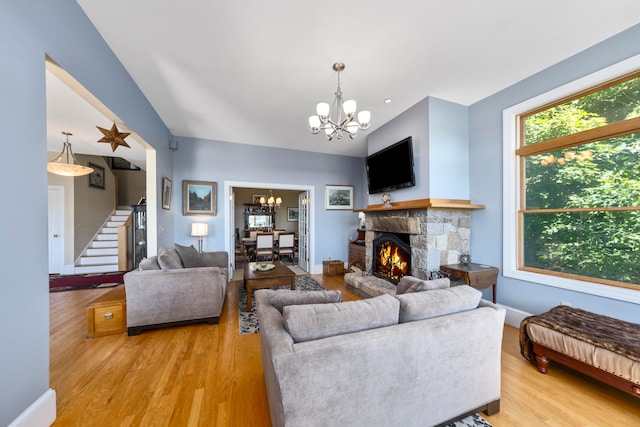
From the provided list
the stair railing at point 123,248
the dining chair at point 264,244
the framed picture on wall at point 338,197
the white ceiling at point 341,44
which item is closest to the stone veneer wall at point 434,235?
the white ceiling at point 341,44

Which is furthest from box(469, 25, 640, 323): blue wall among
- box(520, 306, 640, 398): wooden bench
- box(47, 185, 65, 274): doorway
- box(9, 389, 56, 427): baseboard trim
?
box(47, 185, 65, 274): doorway

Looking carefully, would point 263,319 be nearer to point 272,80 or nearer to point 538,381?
point 538,381

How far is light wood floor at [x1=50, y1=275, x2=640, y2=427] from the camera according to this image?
4.88 ft

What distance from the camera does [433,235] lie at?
3.05 metres

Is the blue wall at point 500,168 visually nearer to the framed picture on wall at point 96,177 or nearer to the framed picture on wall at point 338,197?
the framed picture on wall at point 338,197

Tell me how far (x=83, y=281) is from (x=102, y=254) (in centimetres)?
130

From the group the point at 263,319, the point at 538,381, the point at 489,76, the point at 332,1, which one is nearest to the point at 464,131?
the point at 489,76

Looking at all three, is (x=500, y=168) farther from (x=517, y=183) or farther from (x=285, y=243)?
(x=285, y=243)

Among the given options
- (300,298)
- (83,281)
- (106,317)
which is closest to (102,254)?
(83,281)

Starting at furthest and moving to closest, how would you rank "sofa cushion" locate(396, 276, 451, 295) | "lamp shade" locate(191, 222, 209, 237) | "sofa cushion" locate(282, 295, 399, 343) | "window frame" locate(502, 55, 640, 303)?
"lamp shade" locate(191, 222, 209, 237)
"window frame" locate(502, 55, 640, 303)
"sofa cushion" locate(396, 276, 451, 295)
"sofa cushion" locate(282, 295, 399, 343)

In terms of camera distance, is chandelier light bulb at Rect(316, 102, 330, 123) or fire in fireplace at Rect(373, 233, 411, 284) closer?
chandelier light bulb at Rect(316, 102, 330, 123)

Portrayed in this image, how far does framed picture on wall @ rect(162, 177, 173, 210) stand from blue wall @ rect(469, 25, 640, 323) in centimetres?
471

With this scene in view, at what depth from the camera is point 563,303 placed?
2424 mm

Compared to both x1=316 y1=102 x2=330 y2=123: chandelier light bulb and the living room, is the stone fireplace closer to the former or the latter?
the living room
